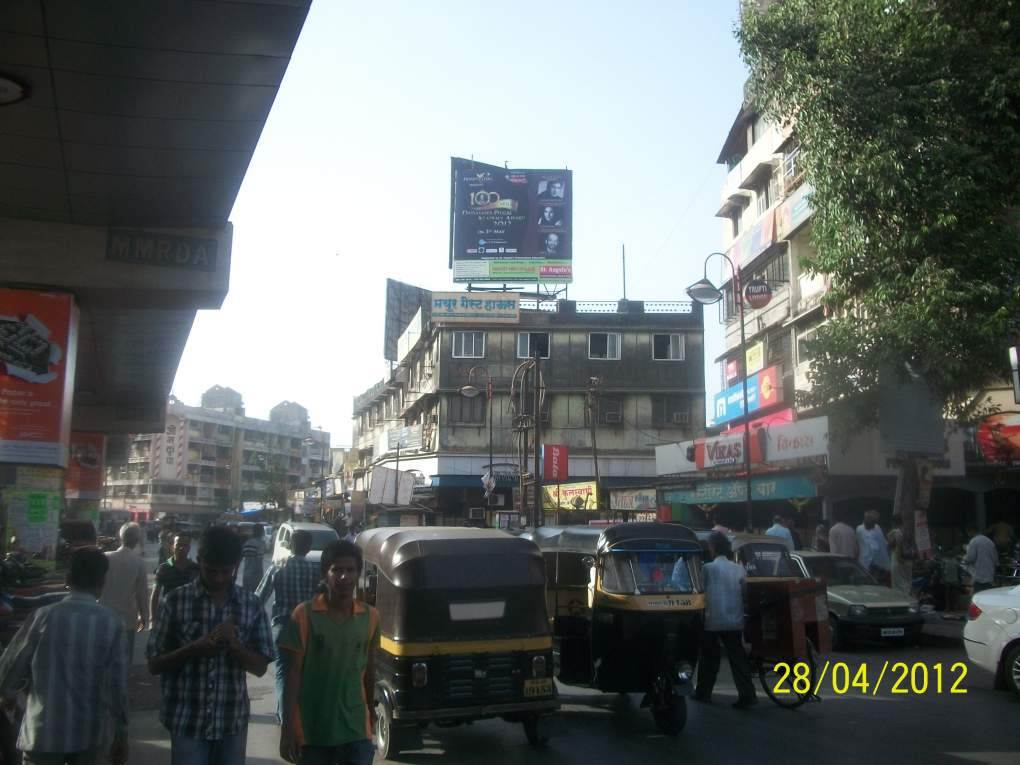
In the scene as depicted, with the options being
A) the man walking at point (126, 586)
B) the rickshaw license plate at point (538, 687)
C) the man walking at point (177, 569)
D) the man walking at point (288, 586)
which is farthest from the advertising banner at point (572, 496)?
the man walking at point (126, 586)

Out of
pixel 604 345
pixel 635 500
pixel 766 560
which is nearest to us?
pixel 766 560

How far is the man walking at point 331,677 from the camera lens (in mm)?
4785

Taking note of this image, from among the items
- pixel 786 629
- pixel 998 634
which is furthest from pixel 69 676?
pixel 998 634

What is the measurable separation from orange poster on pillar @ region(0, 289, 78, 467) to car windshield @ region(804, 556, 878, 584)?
11.3m

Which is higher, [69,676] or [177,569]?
[177,569]

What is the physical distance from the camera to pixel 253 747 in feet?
28.0

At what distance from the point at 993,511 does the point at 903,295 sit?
43.2 feet

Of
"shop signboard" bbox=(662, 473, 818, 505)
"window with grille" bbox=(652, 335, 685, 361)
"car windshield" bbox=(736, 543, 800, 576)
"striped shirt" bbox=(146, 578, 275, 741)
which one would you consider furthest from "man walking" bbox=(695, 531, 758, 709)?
"window with grille" bbox=(652, 335, 685, 361)

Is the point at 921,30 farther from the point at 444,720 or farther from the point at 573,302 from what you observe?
the point at 573,302

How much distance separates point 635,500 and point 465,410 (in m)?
18.8

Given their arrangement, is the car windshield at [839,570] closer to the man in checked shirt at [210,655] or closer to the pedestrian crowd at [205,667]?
the pedestrian crowd at [205,667]

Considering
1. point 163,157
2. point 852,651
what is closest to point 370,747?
point 163,157

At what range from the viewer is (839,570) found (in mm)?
15867
